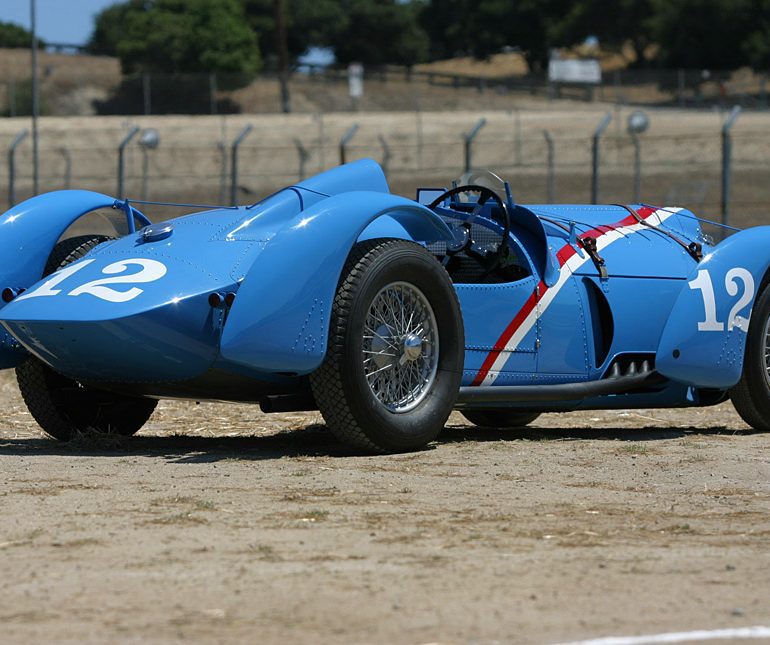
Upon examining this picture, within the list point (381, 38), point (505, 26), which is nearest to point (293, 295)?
point (505, 26)

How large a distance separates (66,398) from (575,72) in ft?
198

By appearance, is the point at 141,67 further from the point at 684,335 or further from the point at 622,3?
the point at 684,335

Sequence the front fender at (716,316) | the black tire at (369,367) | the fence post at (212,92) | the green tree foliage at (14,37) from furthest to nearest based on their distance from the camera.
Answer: the green tree foliage at (14,37), the fence post at (212,92), the front fender at (716,316), the black tire at (369,367)

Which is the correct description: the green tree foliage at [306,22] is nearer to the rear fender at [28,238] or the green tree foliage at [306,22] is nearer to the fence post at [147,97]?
the fence post at [147,97]

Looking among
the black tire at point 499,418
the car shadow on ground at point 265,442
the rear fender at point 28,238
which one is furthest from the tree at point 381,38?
the rear fender at point 28,238

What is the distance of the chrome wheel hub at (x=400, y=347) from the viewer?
7.08 m

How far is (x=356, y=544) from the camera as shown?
491 cm

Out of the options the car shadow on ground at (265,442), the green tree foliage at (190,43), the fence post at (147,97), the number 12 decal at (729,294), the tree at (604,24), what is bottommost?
the car shadow on ground at (265,442)

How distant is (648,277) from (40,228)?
332cm

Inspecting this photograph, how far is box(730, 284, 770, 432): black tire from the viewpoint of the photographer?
8867 mm

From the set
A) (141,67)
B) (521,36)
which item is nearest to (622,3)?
(521,36)

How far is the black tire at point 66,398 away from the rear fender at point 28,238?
0.09 meters

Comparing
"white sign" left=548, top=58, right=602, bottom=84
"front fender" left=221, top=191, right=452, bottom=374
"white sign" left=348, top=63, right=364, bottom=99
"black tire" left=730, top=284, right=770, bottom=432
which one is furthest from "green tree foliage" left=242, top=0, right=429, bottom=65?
"front fender" left=221, top=191, right=452, bottom=374

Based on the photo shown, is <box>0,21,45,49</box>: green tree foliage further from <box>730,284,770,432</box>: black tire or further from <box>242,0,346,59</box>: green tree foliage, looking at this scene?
<box>730,284,770,432</box>: black tire
